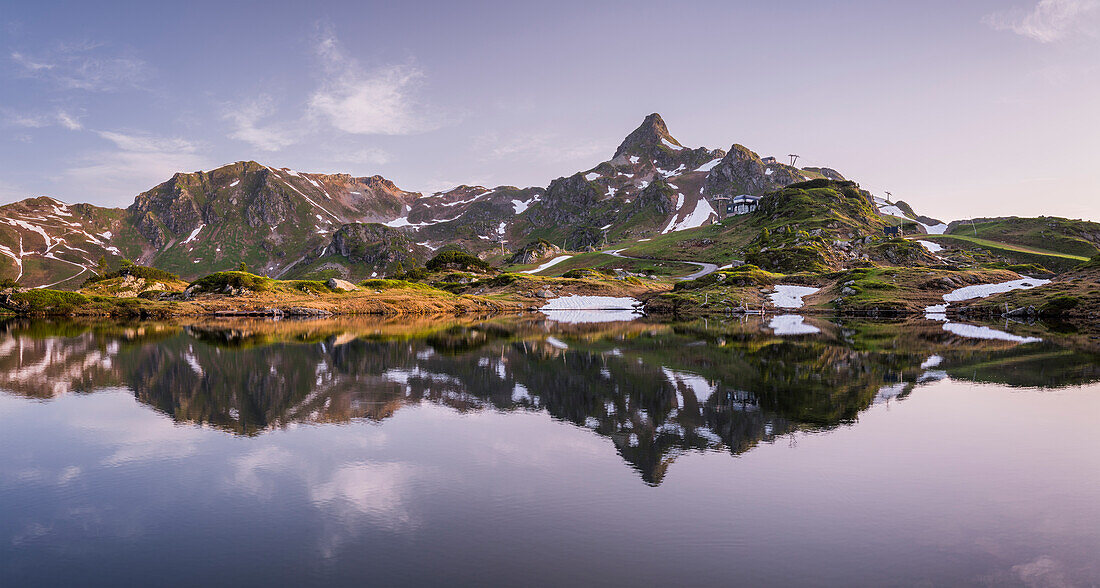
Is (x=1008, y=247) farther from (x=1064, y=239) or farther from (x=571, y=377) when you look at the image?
(x=571, y=377)

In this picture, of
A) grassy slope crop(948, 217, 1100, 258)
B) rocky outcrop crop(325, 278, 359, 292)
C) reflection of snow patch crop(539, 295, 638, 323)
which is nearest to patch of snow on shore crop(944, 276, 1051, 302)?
reflection of snow patch crop(539, 295, 638, 323)

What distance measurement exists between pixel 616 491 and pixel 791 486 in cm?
406

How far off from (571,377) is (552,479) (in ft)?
50.3

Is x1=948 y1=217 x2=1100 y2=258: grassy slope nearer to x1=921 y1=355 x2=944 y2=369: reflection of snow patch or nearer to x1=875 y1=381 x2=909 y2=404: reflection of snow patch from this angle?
x1=921 y1=355 x2=944 y2=369: reflection of snow patch

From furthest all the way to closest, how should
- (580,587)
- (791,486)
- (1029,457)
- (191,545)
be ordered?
(1029,457) < (791,486) < (191,545) < (580,587)

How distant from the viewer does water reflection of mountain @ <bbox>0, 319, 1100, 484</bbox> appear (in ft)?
61.2

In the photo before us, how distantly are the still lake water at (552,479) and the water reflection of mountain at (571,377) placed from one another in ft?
0.82

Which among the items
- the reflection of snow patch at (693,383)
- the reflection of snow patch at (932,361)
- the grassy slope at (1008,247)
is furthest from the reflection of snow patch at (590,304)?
the grassy slope at (1008,247)

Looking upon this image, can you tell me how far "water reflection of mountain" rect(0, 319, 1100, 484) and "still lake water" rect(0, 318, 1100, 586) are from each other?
250mm

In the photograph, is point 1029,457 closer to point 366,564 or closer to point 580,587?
point 580,587

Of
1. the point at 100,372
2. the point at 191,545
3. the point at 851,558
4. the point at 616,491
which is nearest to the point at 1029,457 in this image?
the point at 851,558

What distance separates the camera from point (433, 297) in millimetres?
113938

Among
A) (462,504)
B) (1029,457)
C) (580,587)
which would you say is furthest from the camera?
(1029,457)

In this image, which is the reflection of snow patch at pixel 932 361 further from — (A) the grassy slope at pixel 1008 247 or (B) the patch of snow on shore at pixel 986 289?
(A) the grassy slope at pixel 1008 247
